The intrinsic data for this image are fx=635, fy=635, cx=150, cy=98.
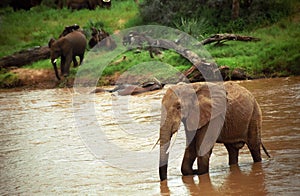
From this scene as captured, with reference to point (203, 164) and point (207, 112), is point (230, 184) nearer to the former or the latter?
point (203, 164)

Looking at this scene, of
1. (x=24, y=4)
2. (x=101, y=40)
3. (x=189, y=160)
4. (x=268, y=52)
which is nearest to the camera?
(x=189, y=160)

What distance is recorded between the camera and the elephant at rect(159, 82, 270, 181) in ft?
22.8

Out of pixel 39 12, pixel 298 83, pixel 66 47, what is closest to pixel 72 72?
pixel 66 47

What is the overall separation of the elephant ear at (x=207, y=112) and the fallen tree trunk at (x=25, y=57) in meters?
16.1

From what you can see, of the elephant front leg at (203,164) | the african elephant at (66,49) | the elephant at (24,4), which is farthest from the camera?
the elephant at (24,4)

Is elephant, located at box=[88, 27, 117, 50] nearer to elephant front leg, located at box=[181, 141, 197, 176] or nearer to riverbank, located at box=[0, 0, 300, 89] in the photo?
riverbank, located at box=[0, 0, 300, 89]

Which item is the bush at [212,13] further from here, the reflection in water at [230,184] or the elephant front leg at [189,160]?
the reflection in water at [230,184]

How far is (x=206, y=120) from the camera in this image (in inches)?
286

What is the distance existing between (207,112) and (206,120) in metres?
0.09

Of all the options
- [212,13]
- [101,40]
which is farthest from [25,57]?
[212,13]

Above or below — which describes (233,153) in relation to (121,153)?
above

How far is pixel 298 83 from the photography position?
15336 millimetres

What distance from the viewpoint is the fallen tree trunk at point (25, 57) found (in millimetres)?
22594

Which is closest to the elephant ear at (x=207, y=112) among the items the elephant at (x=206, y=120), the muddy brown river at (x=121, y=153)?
the elephant at (x=206, y=120)
